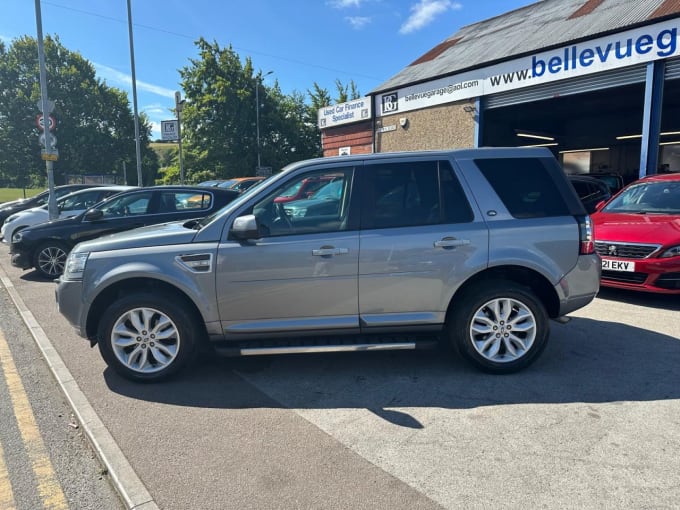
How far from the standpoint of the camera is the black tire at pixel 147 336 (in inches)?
157

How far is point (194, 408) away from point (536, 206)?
329 cm

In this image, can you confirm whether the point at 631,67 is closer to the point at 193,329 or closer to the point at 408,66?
the point at 408,66

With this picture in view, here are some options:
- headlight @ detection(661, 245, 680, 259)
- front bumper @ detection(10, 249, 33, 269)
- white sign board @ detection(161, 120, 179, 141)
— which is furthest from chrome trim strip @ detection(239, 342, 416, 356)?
white sign board @ detection(161, 120, 179, 141)

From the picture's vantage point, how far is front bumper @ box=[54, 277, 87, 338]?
4035 mm

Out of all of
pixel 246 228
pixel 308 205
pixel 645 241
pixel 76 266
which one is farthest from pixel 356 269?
pixel 645 241

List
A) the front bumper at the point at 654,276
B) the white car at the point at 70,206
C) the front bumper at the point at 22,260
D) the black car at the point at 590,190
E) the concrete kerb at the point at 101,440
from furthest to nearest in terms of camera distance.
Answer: the white car at the point at 70,206 → the black car at the point at 590,190 → the front bumper at the point at 22,260 → the front bumper at the point at 654,276 → the concrete kerb at the point at 101,440

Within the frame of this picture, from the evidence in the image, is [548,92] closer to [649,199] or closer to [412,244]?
[649,199]

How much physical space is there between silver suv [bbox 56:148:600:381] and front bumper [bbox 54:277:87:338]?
0.01 meters

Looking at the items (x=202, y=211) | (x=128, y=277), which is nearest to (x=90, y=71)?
(x=202, y=211)

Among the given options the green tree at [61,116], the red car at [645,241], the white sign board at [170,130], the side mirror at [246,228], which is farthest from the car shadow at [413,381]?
the green tree at [61,116]

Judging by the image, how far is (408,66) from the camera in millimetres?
19125

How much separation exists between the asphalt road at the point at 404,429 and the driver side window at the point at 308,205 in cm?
132

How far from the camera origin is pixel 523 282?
14.4 ft

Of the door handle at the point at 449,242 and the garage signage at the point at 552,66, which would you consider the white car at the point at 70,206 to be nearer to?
the door handle at the point at 449,242
